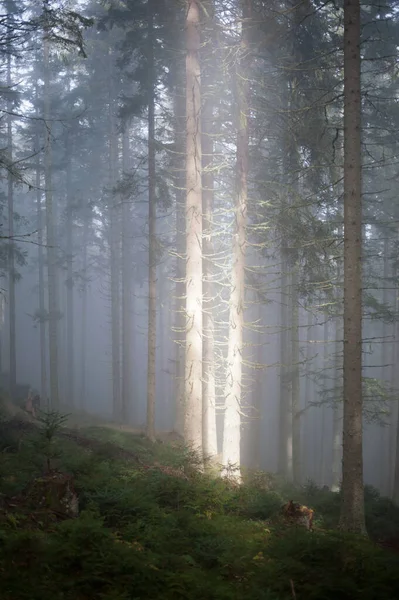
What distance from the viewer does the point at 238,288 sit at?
13797mm

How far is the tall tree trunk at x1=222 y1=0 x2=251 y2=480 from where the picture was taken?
1359 cm

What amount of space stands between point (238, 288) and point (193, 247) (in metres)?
1.85

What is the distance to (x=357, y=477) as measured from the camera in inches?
358

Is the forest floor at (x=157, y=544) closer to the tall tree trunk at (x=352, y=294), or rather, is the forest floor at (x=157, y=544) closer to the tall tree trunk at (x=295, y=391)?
the tall tree trunk at (x=352, y=294)

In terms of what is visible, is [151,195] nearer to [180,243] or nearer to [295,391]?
[180,243]

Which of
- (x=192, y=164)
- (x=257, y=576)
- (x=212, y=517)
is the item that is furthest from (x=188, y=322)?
(x=257, y=576)

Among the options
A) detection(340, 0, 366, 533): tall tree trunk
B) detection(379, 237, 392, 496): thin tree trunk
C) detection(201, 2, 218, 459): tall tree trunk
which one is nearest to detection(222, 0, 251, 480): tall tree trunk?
detection(201, 2, 218, 459): tall tree trunk

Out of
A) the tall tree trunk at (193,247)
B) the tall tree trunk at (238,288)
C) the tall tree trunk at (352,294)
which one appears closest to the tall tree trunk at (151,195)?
the tall tree trunk at (193,247)

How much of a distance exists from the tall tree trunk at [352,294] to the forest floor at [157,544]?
1.02 m

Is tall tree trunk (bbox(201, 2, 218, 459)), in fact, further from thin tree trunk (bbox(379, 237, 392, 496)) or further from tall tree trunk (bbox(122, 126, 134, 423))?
thin tree trunk (bbox(379, 237, 392, 496))

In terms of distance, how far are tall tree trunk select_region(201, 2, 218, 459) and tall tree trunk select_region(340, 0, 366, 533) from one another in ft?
20.2

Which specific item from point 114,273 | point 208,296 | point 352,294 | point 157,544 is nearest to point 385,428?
point 208,296

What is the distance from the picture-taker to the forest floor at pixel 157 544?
204 inches

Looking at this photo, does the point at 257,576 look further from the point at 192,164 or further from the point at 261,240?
the point at 261,240
